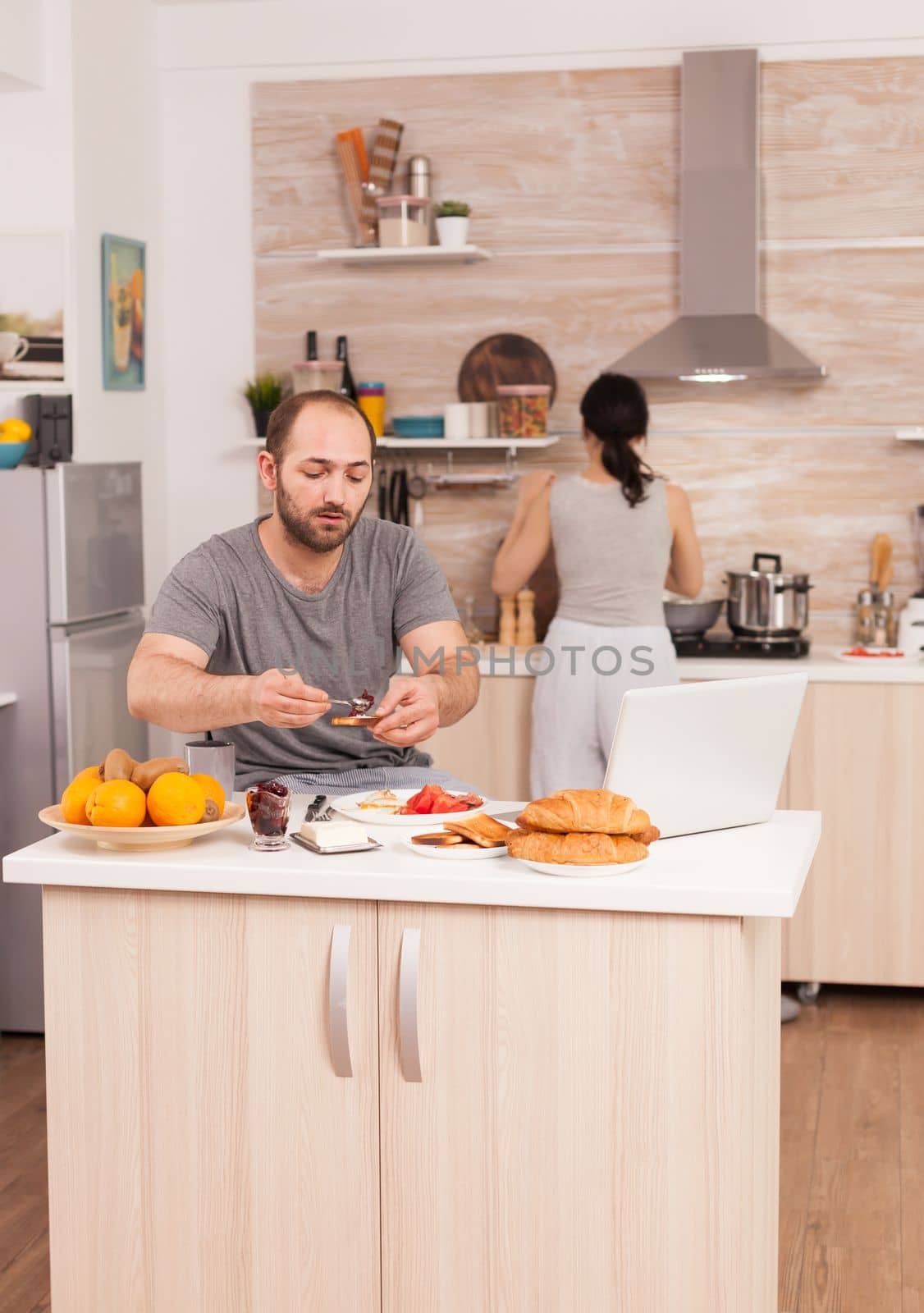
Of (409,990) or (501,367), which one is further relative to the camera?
(501,367)

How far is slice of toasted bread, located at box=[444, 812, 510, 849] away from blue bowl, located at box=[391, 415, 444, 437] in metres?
2.68

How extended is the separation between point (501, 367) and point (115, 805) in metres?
2.92

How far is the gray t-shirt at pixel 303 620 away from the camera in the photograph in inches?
103

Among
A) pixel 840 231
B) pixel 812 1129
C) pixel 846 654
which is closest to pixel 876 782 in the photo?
pixel 846 654

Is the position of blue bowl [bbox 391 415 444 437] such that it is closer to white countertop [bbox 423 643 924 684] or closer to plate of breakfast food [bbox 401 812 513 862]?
white countertop [bbox 423 643 924 684]

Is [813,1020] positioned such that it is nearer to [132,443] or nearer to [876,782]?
[876,782]

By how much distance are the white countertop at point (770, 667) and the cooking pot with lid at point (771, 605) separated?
85mm

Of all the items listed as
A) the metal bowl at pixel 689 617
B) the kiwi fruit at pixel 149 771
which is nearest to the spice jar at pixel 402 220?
the metal bowl at pixel 689 617

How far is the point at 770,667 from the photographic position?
4039 millimetres

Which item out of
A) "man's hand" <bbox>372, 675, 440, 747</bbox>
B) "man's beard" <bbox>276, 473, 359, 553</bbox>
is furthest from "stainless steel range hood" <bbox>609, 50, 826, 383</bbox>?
"man's hand" <bbox>372, 675, 440, 747</bbox>

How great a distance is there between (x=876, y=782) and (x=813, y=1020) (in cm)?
64

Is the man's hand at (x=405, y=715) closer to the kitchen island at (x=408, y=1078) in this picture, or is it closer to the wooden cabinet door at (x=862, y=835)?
the kitchen island at (x=408, y=1078)

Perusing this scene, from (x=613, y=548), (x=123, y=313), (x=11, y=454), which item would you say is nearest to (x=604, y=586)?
(x=613, y=548)

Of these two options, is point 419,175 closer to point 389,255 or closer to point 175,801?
point 389,255
